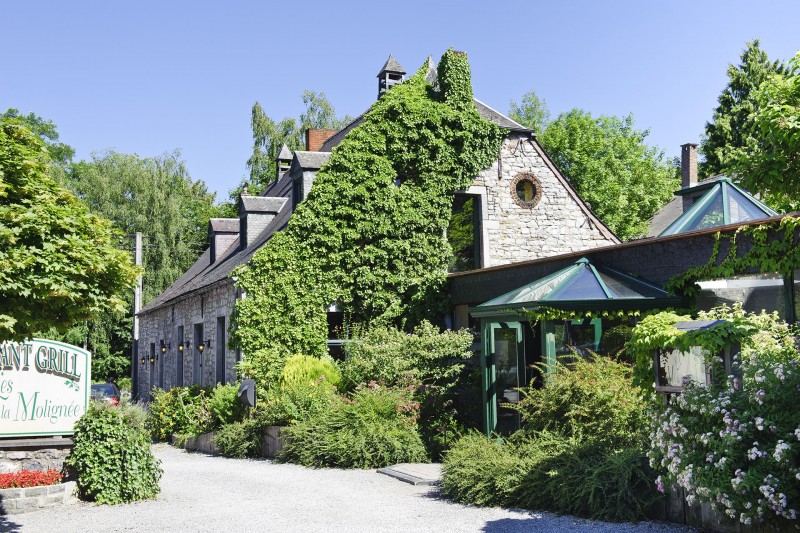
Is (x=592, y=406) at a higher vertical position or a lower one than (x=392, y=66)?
lower

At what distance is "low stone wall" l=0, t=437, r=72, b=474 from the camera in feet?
36.6

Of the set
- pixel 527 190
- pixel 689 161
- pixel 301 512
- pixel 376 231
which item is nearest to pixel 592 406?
pixel 301 512

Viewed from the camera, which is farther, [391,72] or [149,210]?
[149,210]

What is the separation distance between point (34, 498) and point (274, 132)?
3614 cm

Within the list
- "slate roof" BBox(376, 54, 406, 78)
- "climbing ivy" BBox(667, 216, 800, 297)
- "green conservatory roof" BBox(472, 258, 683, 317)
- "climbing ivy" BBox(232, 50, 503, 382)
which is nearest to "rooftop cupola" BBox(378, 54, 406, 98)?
"slate roof" BBox(376, 54, 406, 78)

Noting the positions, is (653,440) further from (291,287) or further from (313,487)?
(291,287)

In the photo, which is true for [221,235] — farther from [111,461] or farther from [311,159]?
[111,461]

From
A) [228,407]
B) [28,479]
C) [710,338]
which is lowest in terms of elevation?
[28,479]

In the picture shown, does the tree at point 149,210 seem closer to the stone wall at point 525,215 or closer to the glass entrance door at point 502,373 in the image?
the stone wall at point 525,215

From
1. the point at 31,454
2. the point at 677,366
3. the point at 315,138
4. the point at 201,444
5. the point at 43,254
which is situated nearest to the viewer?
the point at 43,254

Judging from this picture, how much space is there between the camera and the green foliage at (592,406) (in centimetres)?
1008

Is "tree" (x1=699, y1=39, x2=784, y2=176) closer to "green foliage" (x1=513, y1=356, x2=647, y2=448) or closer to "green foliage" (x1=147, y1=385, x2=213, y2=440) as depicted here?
"green foliage" (x1=147, y1=385, x2=213, y2=440)

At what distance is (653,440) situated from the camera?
767 centimetres

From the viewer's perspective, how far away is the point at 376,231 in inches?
734
